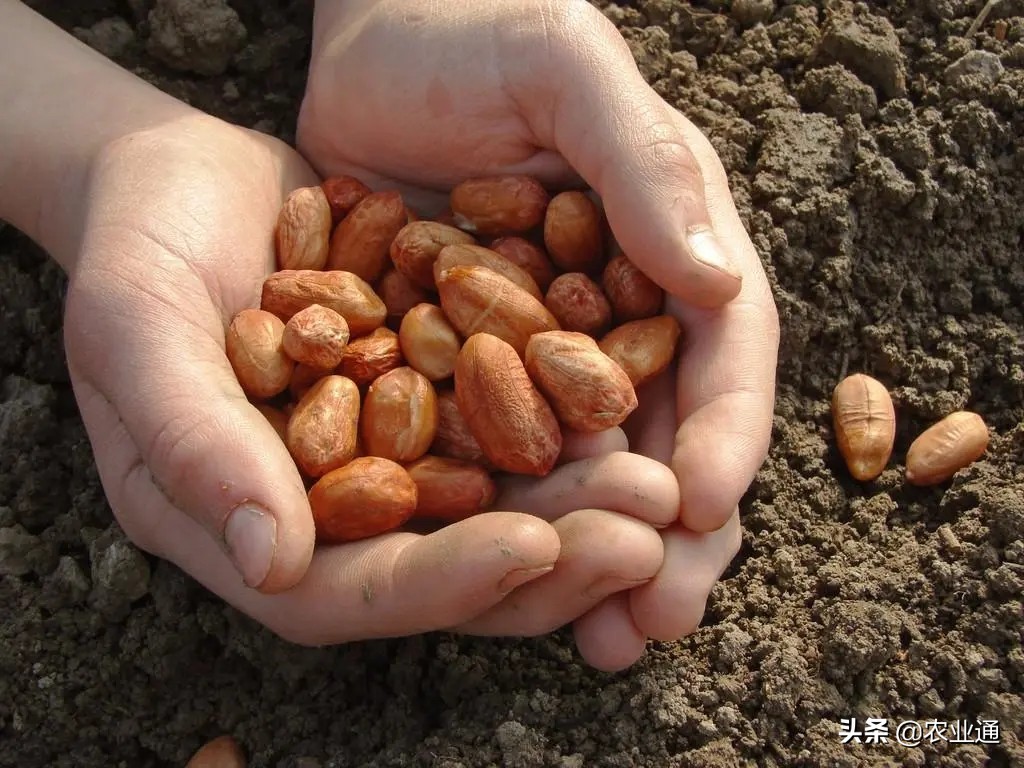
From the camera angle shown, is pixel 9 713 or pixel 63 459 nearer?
pixel 9 713

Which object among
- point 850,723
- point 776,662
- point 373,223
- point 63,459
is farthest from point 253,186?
point 850,723

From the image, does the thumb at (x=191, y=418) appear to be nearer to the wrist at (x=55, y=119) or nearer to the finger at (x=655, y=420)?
the wrist at (x=55, y=119)

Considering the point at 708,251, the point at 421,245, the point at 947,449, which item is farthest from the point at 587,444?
the point at 947,449

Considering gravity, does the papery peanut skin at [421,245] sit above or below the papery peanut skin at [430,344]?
above

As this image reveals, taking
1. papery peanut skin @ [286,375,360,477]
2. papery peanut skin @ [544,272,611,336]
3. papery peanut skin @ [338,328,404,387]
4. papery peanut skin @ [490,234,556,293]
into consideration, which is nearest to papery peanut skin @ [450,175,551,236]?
papery peanut skin @ [490,234,556,293]

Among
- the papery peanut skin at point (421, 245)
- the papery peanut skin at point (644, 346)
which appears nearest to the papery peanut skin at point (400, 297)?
the papery peanut skin at point (421, 245)

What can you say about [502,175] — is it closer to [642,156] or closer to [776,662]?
[642,156]
